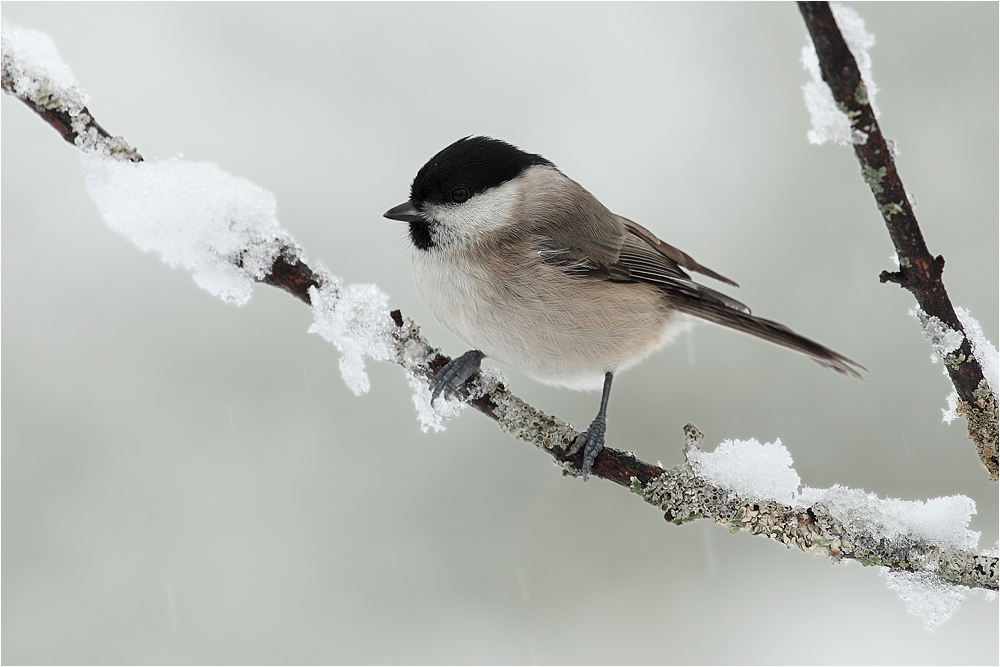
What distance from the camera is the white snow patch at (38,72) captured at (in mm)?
1480

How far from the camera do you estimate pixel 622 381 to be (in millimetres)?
3449

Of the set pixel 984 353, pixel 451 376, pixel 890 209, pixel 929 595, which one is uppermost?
pixel 451 376

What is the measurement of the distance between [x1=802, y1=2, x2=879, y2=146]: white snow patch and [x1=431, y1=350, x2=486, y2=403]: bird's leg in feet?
3.48

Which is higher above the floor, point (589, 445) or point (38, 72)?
point (38, 72)

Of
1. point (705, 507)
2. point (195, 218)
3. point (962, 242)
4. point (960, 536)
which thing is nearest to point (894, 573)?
point (960, 536)

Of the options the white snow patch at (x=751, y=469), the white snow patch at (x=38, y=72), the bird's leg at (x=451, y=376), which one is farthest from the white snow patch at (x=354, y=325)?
the white snow patch at (x=751, y=469)

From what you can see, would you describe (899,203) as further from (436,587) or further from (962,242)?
(962,242)

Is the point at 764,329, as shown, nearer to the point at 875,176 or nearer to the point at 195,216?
the point at 875,176

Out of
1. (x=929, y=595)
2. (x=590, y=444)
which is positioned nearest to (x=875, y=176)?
(x=929, y=595)

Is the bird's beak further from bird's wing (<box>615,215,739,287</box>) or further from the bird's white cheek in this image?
bird's wing (<box>615,215,739,287</box>)

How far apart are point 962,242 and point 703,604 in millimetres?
2082

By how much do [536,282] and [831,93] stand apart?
1.18 metres

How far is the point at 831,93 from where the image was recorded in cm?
106

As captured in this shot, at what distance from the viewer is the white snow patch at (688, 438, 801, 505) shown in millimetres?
1577
